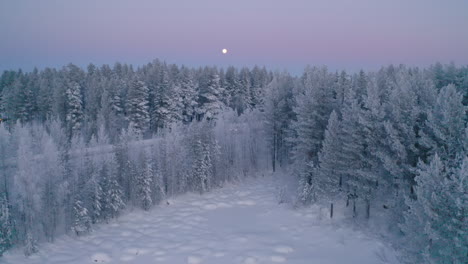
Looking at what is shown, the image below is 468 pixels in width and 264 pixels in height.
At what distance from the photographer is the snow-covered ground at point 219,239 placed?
2297 centimetres

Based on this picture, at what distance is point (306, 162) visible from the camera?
33469 mm

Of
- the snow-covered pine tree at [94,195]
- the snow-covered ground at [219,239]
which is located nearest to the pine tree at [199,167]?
the snow-covered ground at [219,239]

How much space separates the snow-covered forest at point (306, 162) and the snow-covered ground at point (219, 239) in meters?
1.47

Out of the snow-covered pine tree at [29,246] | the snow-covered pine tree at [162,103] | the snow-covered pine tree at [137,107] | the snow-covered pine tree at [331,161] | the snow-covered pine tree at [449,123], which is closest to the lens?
the snow-covered pine tree at [449,123]

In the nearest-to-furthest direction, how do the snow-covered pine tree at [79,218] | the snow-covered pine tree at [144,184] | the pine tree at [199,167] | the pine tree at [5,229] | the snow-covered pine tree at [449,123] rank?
the snow-covered pine tree at [449,123]
the pine tree at [5,229]
the snow-covered pine tree at [79,218]
the snow-covered pine tree at [144,184]
the pine tree at [199,167]

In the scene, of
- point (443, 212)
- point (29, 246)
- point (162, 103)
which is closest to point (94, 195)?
point (29, 246)

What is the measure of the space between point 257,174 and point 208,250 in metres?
21.0

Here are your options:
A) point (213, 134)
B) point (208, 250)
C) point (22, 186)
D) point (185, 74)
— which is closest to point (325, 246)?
point (208, 250)

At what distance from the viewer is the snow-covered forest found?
16656 millimetres

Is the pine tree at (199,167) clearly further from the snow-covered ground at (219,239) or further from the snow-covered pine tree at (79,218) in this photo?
the snow-covered pine tree at (79,218)

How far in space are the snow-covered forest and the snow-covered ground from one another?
147 cm

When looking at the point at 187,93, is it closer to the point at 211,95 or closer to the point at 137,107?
the point at 211,95

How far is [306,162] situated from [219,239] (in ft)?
40.5

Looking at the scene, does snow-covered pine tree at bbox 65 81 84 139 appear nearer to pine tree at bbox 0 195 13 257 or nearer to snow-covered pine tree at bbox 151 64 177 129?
snow-covered pine tree at bbox 151 64 177 129
